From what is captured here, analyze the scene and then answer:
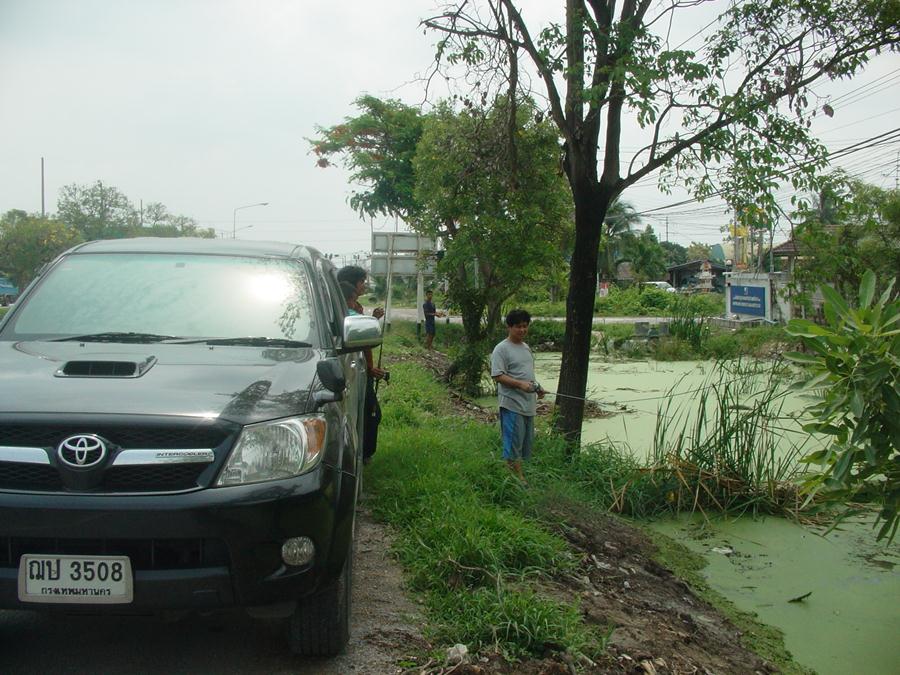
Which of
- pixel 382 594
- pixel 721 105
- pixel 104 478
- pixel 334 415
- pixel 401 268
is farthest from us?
pixel 401 268

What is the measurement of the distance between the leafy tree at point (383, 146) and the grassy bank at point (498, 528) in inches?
778

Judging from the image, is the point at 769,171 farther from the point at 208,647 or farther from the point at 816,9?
the point at 208,647

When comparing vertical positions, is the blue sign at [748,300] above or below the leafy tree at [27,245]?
below

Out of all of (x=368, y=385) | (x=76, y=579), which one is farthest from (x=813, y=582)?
(x=76, y=579)

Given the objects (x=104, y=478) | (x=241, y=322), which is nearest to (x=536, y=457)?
(x=241, y=322)

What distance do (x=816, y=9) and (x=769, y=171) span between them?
1.48 meters

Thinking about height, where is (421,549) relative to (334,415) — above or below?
below

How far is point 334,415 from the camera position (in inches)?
138

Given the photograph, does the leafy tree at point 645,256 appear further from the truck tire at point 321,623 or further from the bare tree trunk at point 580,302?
the truck tire at point 321,623

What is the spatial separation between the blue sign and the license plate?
84.7 feet

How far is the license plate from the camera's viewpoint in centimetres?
288

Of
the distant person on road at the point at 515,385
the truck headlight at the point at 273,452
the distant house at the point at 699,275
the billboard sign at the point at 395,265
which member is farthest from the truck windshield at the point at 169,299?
the distant house at the point at 699,275

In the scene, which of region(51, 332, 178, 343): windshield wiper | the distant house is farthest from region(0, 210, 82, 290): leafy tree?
the distant house

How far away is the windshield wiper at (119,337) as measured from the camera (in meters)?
3.81
